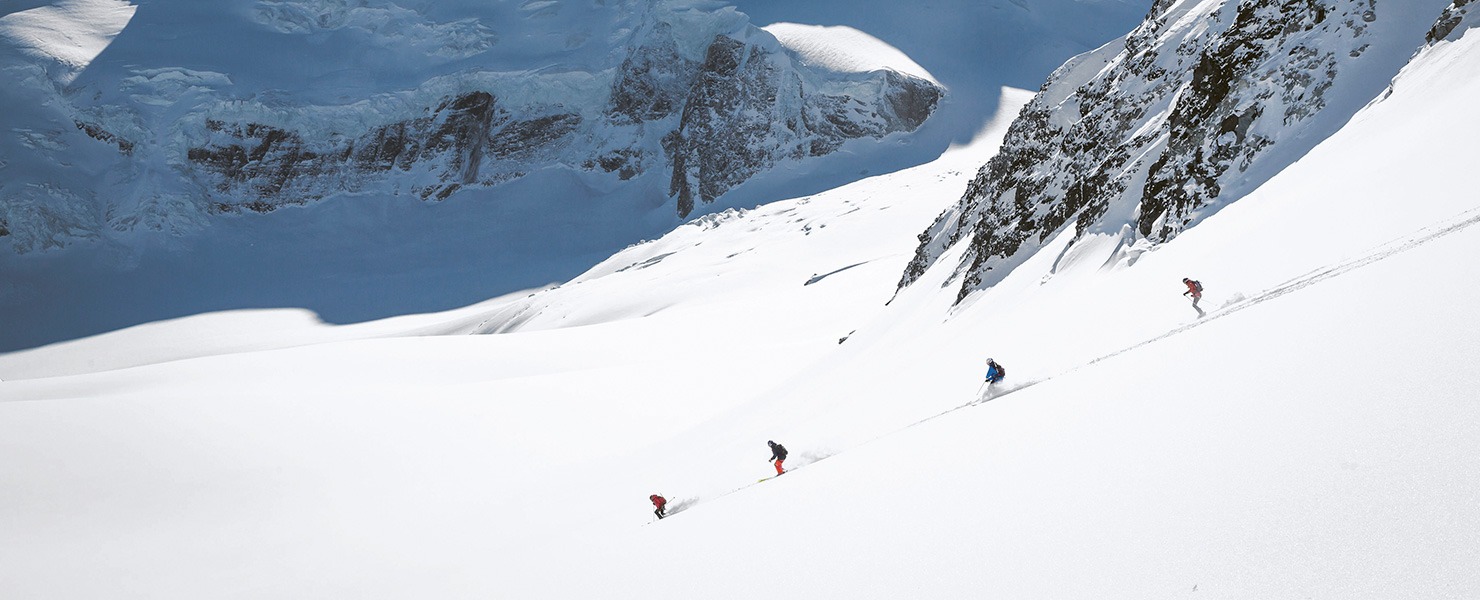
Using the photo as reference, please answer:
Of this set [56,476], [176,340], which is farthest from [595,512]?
[176,340]

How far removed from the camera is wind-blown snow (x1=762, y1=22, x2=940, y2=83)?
123000mm

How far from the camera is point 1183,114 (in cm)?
2081

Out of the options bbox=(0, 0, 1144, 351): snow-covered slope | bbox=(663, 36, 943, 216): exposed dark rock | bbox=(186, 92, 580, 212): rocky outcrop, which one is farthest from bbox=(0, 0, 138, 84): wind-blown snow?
bbox=(663, 36, 943, 216): exposed dark rock

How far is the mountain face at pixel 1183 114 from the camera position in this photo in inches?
704

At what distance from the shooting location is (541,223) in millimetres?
123562

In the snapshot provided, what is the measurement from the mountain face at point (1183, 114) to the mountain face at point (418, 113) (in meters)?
94.3

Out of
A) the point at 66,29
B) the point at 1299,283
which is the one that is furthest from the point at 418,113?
the point at 1299,283

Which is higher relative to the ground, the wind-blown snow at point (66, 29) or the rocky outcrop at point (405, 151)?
the wind-blown snow at point (66, 29)

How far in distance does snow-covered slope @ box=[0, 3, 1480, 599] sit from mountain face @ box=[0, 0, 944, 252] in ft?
287

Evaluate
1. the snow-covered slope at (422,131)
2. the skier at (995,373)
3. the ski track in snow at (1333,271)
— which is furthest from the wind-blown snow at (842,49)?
the ski track in snow at (1333,271)

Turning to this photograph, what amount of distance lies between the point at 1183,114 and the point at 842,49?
112 metres

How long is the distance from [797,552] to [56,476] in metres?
25.7

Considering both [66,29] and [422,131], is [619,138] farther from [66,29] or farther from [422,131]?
[66,29]

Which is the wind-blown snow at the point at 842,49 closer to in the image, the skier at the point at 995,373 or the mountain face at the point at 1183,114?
the mountain face at the point at 1183,114
